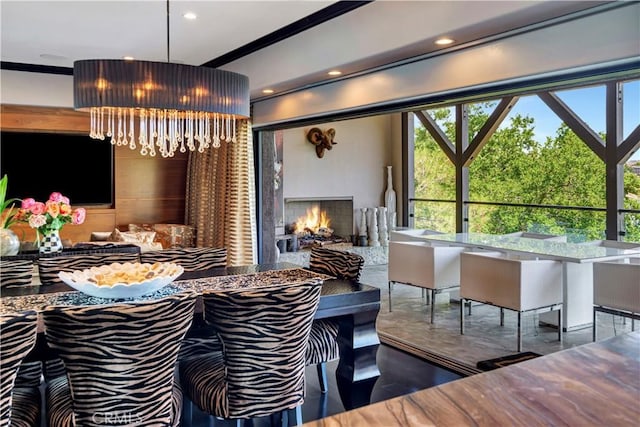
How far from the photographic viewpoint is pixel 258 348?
2.38 meters

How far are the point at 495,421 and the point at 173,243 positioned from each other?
651cm

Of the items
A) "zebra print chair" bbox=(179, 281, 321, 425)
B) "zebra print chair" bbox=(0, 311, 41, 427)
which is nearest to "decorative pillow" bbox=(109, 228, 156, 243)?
"zebra print chair" bbox=(179, 281, 321, 425)

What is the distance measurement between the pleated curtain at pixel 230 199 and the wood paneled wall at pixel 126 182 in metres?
0.69

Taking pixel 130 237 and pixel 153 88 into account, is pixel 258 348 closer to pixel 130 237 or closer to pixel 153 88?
pixel 153 88

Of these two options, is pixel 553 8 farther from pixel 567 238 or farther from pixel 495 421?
pixel 567 238

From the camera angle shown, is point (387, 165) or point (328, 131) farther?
point (387, 165)

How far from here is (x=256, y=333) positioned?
2.34 meters

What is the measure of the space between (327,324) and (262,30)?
8.88 ft

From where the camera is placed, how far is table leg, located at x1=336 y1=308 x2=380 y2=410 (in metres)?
3.21

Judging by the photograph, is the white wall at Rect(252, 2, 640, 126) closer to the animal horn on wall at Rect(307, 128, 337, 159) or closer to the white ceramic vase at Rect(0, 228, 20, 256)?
the white ceramic vase at Rect(0, 228, 20, 256)

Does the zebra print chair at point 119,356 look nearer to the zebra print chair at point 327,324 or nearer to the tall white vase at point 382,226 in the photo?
the zebra print chair at point 327,324

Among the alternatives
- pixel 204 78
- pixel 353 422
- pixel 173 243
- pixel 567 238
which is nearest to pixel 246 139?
pixel 173 243

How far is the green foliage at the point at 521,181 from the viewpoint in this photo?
6824mm

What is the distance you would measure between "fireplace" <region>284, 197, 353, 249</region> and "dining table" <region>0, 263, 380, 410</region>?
17.5 ft
